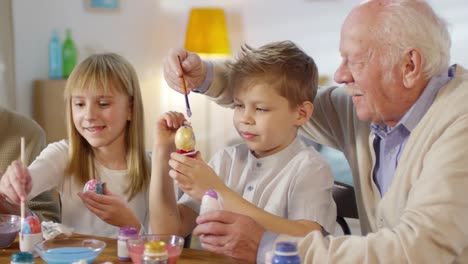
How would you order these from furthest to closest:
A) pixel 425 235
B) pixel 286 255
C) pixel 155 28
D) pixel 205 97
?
1. pixel 155 28
2. pixel 205 97
3. pixel 425 235
4. pixel 286 255

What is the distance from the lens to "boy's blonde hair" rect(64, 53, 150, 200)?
2379 mm

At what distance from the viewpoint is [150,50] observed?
535 centimetres

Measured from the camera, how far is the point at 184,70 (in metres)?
2.20

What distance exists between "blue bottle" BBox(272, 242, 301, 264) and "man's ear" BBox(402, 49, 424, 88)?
713 mm

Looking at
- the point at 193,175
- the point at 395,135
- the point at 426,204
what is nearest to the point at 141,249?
the point at 193,175

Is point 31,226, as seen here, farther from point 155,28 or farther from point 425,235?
point 155,28

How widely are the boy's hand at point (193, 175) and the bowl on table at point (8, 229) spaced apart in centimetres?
46

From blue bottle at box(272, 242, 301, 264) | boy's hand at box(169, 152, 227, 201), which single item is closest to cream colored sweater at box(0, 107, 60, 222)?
boy's hand at box(169, 152, 227, 201)

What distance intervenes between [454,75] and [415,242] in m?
0.58

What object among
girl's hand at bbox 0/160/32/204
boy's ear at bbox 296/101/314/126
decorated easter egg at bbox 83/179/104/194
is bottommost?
decorated easter egg at bbox 83/179/104/194

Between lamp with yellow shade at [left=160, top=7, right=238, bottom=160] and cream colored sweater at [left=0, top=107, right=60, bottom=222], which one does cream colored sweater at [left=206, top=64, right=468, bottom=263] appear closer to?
cream colored sweater at [left=0, top=107, right=60, bottom=222]

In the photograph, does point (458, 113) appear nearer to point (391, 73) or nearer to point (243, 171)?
point (391, 73)

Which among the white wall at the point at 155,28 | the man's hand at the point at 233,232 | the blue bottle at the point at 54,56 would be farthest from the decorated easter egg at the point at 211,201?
the blue bottle at the point at 54,56

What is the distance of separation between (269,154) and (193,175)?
1.05ft
